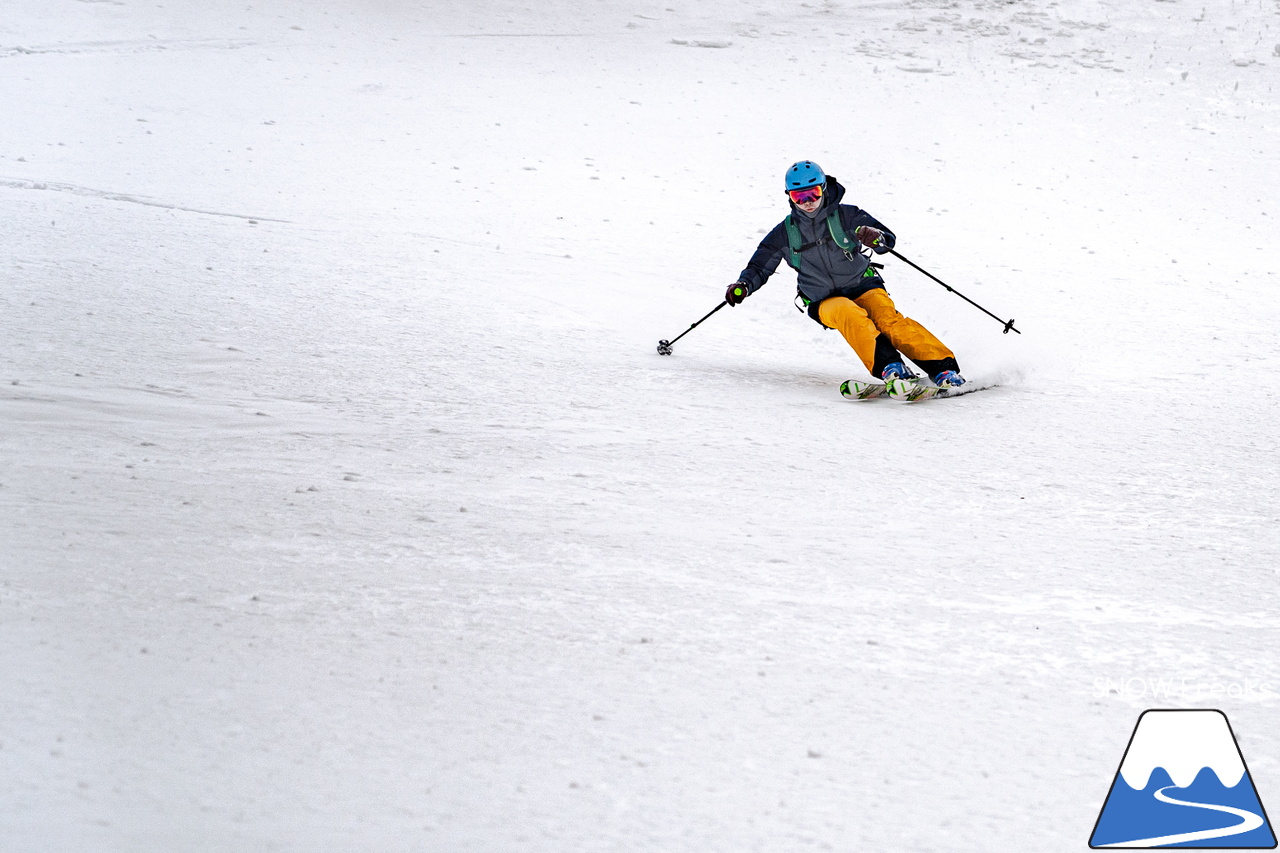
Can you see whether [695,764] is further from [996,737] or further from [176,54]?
[176,54]

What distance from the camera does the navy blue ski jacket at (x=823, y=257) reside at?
5949mm

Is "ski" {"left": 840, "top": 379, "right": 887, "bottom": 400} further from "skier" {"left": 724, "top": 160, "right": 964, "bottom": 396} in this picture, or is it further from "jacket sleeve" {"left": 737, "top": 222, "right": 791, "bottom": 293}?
"jacket sleeve" {"left": 737, "top": 222, "right": 791, "bottom": 293}

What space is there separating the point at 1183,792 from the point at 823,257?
399 centimetres

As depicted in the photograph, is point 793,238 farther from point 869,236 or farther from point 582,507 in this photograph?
point 582,507

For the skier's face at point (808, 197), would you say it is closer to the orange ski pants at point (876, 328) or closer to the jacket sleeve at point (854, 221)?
the jacket sleeve at point (854, 221)

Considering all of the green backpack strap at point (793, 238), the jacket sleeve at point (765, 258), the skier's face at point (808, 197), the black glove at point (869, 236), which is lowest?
the jacket sleeve at point (765, 258)

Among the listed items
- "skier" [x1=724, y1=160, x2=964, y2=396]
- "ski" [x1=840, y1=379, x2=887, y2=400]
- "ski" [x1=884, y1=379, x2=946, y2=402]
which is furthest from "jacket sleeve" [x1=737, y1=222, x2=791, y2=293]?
"ski" [x1=884, y1=379, x2=946, y2=402]

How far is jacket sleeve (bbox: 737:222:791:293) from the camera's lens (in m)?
6.11

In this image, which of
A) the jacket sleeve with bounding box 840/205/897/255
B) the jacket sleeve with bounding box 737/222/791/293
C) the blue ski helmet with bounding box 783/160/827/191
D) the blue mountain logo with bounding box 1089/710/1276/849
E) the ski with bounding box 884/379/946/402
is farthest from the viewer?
the jacket sleeve with bounding box 737/222/791/293

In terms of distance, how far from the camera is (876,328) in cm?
589

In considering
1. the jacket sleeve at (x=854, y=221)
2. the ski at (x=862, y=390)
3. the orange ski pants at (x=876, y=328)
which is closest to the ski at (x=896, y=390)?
the ski at (x=862, y=390)

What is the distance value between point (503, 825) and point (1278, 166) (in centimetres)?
1299

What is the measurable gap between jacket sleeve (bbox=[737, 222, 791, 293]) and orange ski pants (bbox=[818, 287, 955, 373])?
0.39 meters

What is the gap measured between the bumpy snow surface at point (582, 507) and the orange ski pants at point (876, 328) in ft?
1.05
